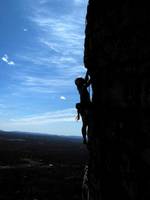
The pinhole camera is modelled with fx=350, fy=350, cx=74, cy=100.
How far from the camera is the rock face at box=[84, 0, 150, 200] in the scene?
6039 mm

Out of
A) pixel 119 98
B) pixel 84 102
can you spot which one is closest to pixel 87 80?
pixel 84 102

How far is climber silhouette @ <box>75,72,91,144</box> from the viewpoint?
797 cm

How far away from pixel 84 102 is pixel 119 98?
1400mm

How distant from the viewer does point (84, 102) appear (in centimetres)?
796

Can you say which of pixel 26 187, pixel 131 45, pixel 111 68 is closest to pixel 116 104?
pixel 111 68

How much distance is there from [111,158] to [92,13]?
308 cm

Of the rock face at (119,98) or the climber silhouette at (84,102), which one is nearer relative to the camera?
the rock face at (119,98)

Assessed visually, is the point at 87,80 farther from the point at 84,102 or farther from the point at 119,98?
the point at 119,98

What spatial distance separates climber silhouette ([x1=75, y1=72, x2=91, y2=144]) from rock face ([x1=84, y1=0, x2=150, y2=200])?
214 mm

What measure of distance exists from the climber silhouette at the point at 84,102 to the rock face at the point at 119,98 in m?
0.21

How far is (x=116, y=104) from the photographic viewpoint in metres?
6.84

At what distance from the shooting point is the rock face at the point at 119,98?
6.04m

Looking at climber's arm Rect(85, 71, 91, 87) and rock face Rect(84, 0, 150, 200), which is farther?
climber's arm Rect(85, 71, 91, 87)

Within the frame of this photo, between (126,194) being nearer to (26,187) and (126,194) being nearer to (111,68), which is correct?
(111,68)
